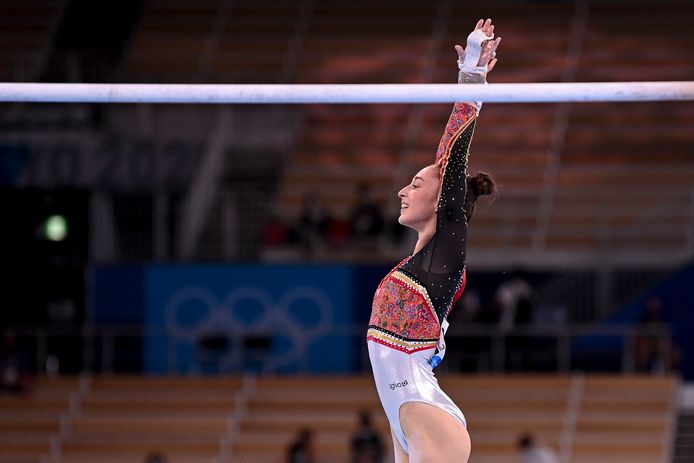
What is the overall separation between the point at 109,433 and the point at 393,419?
9.30 m

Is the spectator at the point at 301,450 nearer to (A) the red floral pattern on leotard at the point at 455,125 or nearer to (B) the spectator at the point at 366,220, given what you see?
(B) the spectator at the point at 366,220

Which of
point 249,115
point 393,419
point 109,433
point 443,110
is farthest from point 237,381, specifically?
point 393,419

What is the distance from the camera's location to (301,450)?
12102mm

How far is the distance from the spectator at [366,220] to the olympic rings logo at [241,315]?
0.88m

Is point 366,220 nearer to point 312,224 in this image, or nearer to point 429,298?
point 312,224

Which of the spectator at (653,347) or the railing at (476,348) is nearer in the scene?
the spectator at (653,347)

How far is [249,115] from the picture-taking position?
16.4 metres

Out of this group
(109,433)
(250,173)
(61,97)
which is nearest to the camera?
(61,97)

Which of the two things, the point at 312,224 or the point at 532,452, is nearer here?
the point at 532,452

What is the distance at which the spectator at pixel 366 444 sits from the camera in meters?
11.8

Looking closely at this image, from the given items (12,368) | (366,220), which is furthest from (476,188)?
(12,368)

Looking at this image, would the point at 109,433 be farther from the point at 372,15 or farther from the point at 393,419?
the point at 393,419

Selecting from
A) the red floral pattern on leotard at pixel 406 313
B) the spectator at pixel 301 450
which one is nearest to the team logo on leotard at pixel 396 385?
the red floral pattern on leotard at pixel 406 313

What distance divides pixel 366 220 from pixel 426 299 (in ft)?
32.2
